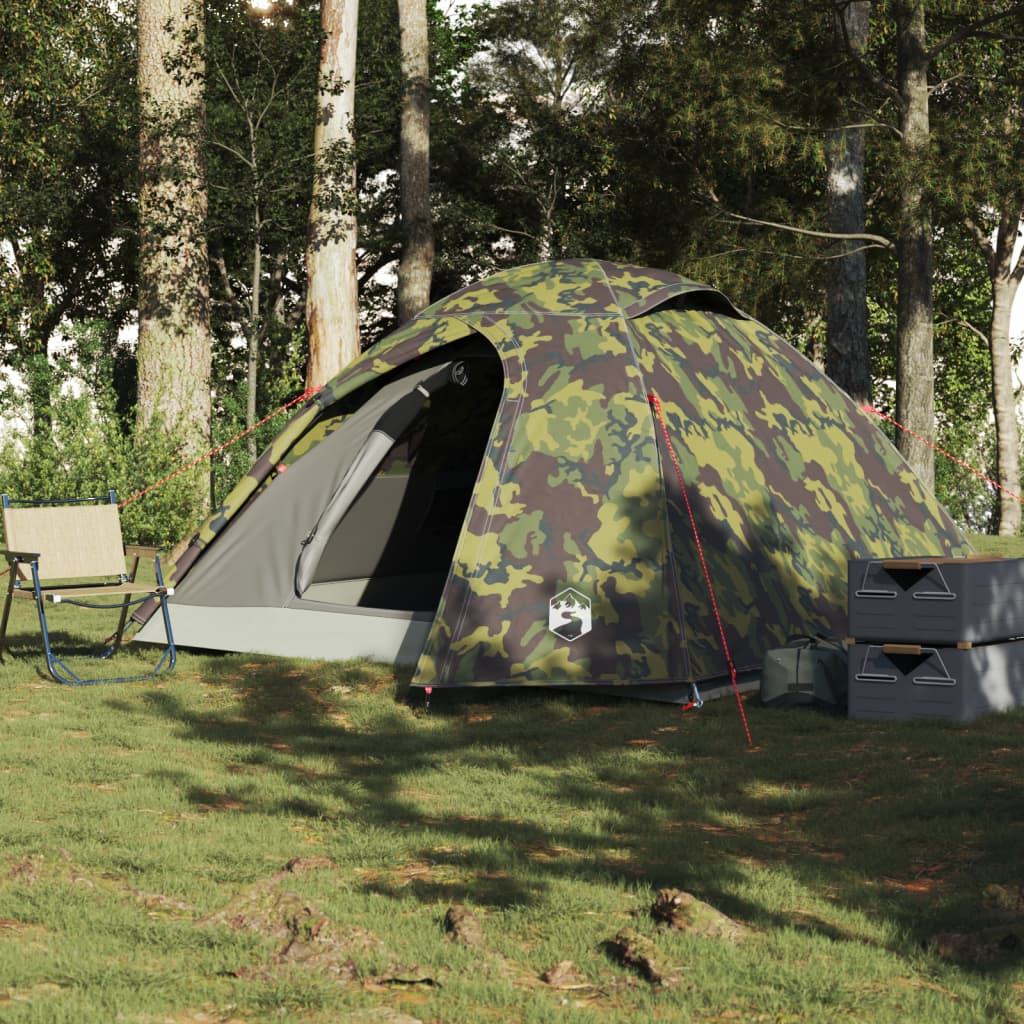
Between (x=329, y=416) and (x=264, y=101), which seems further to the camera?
(x=264, y=101)

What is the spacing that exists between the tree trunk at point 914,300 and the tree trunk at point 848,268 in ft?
2.49

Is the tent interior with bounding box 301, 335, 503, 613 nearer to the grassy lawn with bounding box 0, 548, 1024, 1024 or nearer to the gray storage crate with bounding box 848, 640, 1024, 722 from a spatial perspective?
the grassy lawn with bounding box 0, 548, 1024, 1024

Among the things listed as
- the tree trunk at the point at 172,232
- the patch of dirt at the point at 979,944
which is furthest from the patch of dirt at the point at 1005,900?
the tree trunk at the point at 172,232

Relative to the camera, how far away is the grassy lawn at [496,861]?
3.60 metres

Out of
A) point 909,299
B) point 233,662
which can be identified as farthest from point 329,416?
point 909,299

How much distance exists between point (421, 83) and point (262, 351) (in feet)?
18.8

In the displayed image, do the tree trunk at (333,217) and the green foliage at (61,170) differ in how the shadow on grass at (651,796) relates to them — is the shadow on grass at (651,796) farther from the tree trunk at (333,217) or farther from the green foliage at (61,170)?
the green foliage at (61,170)

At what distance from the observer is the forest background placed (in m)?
15.0

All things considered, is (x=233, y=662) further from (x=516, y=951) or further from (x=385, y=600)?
(x=516, y=951)

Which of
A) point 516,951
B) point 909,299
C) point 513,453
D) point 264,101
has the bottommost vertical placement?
point 516,951

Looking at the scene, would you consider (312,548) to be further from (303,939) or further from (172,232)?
(172,232)

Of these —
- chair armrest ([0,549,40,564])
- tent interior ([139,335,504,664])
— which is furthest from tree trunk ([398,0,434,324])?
chair armrest ([0,549,40,564])

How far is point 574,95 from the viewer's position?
92.5 ft

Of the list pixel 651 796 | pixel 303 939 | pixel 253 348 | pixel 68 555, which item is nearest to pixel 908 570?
pixel 651 796
